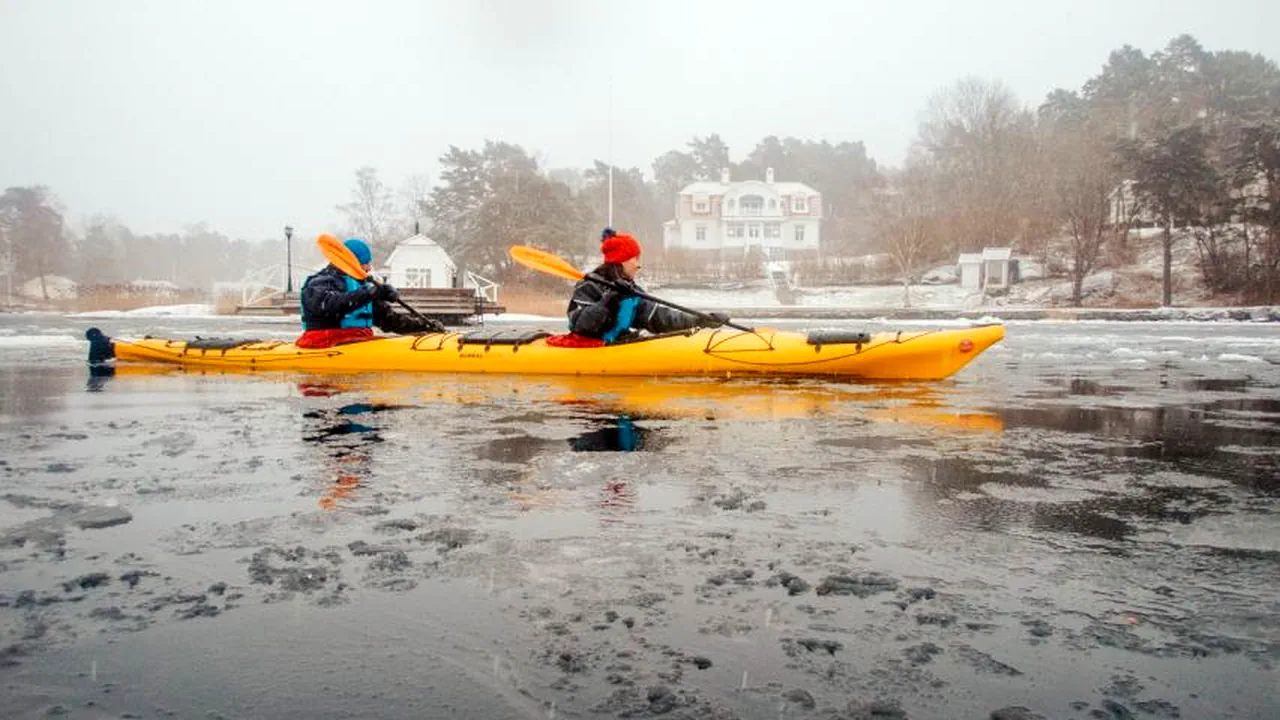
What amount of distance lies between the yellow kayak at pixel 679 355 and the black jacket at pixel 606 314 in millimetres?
266

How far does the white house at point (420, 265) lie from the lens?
39188mm

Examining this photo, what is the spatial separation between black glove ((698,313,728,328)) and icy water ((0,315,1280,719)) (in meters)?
3.55

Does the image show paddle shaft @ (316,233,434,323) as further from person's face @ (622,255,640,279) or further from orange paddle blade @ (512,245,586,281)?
person's face @ (622,255,640,279)

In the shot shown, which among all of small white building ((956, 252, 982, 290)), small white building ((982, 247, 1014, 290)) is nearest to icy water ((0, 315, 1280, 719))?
small white building ((982, 247, 1014, 290))

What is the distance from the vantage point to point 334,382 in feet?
32.1

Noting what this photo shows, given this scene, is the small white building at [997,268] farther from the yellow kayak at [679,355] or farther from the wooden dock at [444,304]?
the yellow kayak at [679,355]

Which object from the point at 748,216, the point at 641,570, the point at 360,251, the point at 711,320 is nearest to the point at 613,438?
the point at 641,570

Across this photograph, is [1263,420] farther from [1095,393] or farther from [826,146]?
[826,146]

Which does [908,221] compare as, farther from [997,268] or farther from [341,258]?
[341,258]

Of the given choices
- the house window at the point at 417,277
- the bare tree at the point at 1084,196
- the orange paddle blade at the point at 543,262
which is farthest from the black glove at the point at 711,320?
the house window at the point at 417,277

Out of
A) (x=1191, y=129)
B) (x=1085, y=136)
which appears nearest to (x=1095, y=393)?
(x=1191, y=129)

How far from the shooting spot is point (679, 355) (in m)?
9.46

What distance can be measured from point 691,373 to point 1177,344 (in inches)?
462

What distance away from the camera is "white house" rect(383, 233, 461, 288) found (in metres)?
39.2
